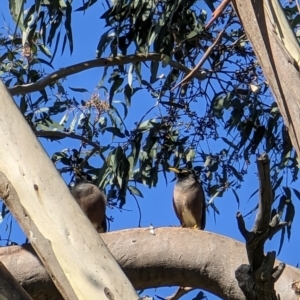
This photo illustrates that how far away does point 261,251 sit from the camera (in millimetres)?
1705

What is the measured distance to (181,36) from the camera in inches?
143

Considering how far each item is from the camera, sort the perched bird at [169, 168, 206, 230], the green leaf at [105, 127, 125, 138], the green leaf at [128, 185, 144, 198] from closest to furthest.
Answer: the green leaf at [105, 127, 125, 138]
the green leaf at [128, 185, 144, 198]
the perched bird at [169, 168, 206, 230]

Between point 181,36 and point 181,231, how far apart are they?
1436mm

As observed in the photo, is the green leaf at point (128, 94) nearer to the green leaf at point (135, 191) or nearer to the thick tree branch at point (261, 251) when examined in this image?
the green leaf at point (135, 191)

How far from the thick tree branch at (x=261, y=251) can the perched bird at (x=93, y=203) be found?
5.81ft

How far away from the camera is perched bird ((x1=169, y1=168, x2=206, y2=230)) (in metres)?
4.01

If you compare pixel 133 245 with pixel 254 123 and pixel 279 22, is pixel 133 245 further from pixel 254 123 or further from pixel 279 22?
pixel 254 123

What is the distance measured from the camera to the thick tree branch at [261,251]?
154 cm

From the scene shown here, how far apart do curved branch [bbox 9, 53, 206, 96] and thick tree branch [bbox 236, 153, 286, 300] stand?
74.0 inches

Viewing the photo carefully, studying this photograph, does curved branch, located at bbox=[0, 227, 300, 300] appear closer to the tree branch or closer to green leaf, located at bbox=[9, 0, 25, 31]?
green leaf, located at bbox=[9, 0, 25, 31]

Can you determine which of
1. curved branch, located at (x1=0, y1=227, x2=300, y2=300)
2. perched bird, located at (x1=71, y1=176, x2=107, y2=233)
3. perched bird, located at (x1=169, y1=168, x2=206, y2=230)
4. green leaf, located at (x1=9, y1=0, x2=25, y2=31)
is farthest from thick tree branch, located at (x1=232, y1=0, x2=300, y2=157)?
perched bird, located at (x1=169, y1=168, x2=206, y2=230)

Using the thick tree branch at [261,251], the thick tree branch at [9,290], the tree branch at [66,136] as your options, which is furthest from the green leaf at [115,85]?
the thick tree branch at [9,290]

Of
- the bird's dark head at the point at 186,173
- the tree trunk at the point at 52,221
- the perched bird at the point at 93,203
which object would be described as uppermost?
the bird's dark head at the point at 186,173

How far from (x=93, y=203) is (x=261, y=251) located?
1961mm
